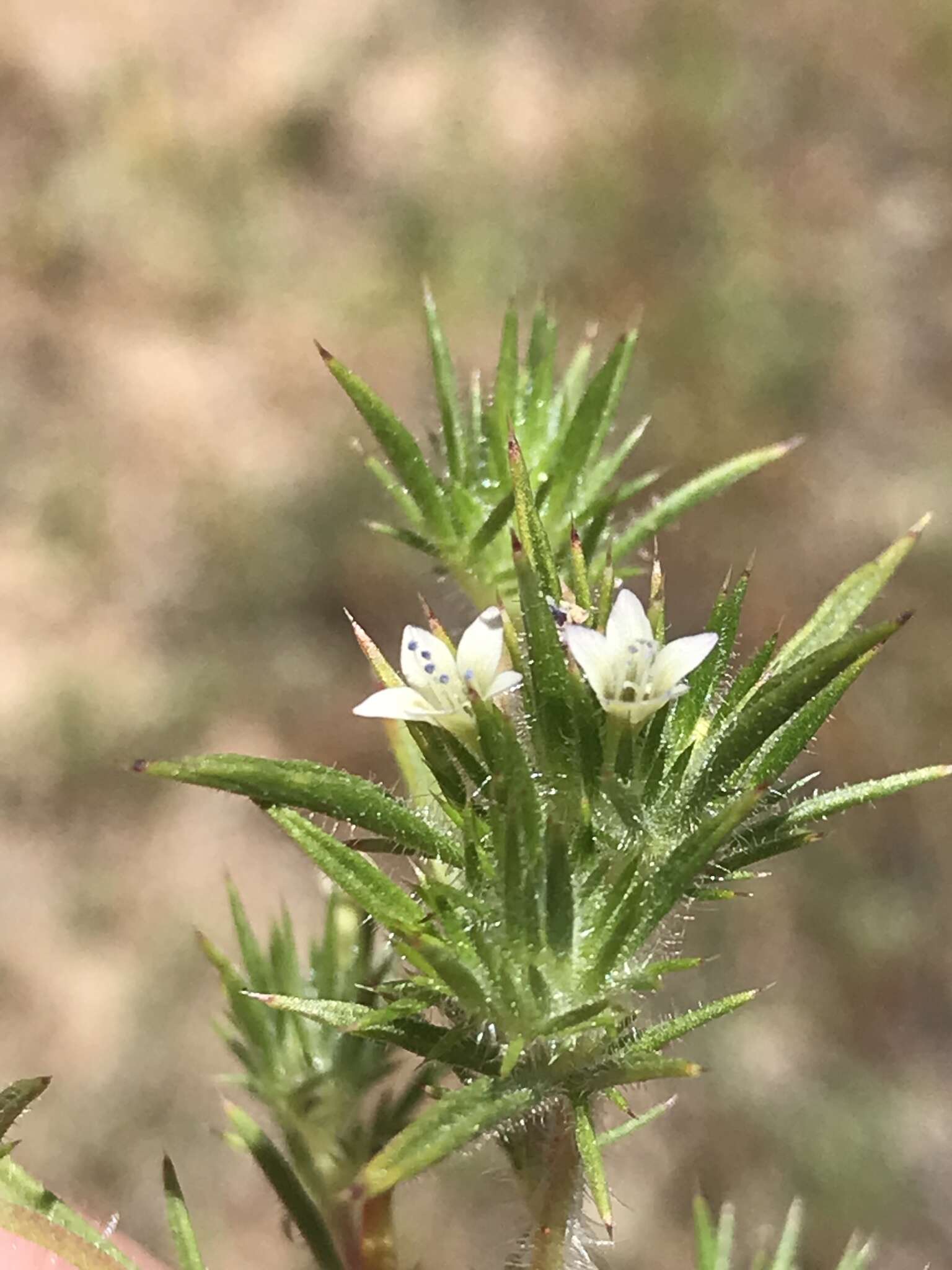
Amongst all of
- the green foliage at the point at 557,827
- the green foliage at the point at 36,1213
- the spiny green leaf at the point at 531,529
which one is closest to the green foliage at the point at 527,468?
the green foliage at the point at 557,827

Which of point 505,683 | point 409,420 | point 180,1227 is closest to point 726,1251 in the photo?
point 180,1227

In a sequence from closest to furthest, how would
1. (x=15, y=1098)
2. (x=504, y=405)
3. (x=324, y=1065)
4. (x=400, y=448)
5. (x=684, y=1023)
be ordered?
(x=684, y=1023)
(x=15, y=1098)
(x=400, y=448)
(x=504, y=405)
(x=324, y=1065)

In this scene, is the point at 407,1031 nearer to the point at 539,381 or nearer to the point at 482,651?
the point at 482,651

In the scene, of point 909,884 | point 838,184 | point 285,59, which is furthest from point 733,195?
point 909,884

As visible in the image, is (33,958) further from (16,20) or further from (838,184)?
(838,184)

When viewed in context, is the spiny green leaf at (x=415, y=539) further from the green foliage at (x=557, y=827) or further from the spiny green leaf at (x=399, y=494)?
the green foliage at (x=557, y=827)

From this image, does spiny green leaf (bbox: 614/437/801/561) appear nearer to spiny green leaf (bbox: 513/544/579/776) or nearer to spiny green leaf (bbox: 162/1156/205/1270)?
spiny green leaf (bbox: 513/544/579/776)
